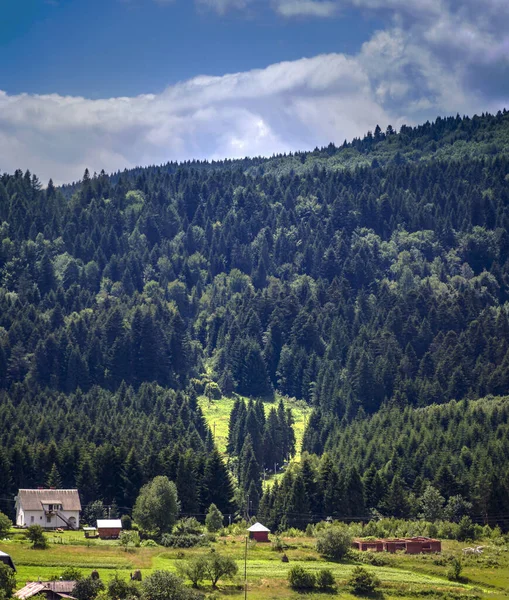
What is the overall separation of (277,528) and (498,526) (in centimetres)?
2667

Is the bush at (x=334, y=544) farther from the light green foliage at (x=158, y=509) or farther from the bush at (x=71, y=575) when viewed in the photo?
the bush at (x=71, y=575)

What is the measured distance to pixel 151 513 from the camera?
143 meters

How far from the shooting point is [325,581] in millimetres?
123250

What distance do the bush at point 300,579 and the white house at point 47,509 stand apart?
3470 centimetres

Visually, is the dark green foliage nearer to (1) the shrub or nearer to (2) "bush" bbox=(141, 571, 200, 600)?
(2) "bush" bbox=(141, 571, 200, 600)

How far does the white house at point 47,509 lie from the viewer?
147m

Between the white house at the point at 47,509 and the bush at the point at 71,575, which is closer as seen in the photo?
the bush at the point at 71,575

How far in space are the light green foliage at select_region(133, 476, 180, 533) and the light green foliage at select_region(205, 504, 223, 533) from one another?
18.1 ft

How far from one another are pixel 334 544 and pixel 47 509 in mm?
33074

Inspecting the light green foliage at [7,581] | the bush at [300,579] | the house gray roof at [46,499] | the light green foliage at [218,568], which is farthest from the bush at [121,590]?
the house gray roof at [46,499]

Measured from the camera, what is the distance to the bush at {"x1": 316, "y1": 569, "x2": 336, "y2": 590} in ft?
404

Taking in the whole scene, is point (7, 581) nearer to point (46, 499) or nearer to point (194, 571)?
point (194, 571)

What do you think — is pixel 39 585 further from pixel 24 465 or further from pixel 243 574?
pixel 24 465

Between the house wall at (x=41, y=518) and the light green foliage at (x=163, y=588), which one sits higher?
the house wall at (x=41, y=518)
